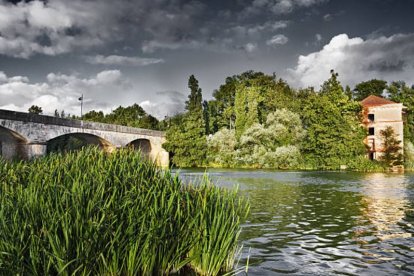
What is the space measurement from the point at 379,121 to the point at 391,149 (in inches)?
196

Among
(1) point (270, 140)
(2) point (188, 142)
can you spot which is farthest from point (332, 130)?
(2) point (188, 142)

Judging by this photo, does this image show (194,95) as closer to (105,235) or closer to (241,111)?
(241,111)

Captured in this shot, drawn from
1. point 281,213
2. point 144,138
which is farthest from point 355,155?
point 281,213

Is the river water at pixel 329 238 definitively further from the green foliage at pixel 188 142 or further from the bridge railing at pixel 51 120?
the green foliage at pixel 188 142

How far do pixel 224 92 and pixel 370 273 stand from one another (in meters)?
53.1

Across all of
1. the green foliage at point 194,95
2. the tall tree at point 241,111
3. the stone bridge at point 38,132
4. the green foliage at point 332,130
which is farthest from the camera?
the green foliage at point 194,95

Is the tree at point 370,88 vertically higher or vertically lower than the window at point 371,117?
higher

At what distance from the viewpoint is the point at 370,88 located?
5647 cm

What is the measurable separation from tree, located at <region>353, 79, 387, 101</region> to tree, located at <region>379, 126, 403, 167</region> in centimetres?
2102

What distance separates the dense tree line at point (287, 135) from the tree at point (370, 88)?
6718mm

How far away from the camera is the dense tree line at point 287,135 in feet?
121

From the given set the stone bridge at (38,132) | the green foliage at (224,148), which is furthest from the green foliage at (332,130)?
the stone bridge at (38,132)

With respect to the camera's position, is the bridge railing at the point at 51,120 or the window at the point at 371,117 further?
the window at the point at 371,117

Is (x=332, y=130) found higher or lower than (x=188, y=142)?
higher
